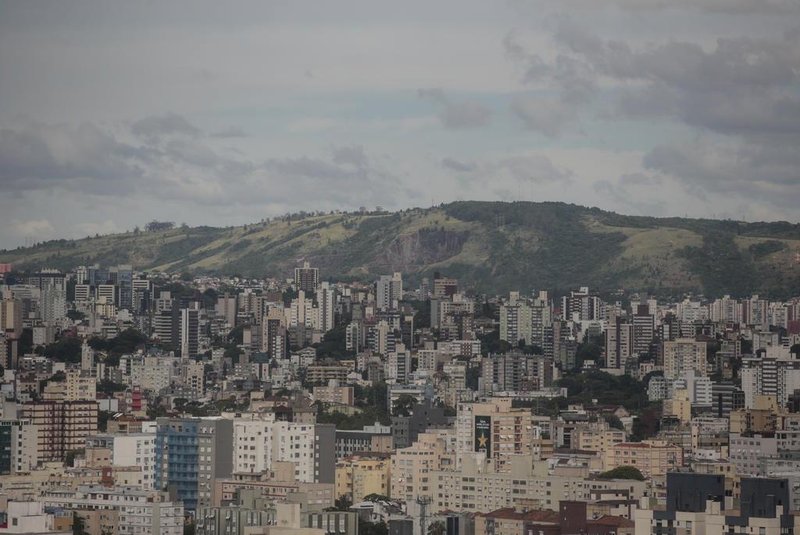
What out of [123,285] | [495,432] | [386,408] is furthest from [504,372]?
[123,285]

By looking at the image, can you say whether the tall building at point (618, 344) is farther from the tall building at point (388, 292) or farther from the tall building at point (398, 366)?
the tall building at point (388, 292)

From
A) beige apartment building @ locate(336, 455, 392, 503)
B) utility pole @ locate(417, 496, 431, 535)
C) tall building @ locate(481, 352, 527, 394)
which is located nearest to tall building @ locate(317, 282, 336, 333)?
tall building @ locate(481, 352, 527, 394)

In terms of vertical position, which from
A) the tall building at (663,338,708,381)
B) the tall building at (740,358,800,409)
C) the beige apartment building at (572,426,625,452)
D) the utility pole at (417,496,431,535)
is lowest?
the utility pole at (417,496,431,535)

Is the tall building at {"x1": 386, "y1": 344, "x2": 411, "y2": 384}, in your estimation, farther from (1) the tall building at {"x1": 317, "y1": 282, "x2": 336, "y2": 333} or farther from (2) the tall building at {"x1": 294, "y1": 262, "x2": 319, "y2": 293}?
(2) the tall building at {"x1": 294, "y1": 262, "x2": 319, "y2": 293}

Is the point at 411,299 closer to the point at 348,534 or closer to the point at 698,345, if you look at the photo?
the point at 698,345

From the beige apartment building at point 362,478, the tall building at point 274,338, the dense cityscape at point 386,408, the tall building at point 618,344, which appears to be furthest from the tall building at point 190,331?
the beige apartment building at point 362,478

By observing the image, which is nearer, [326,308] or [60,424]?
[60,424]

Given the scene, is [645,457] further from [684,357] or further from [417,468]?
[684,357]
